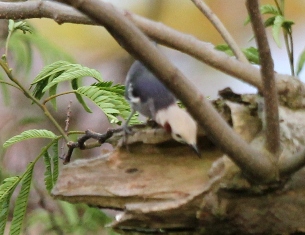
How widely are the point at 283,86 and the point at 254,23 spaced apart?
0.17 meters

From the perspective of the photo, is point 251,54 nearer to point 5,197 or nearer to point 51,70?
point 51,70

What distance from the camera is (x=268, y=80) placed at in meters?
0.42

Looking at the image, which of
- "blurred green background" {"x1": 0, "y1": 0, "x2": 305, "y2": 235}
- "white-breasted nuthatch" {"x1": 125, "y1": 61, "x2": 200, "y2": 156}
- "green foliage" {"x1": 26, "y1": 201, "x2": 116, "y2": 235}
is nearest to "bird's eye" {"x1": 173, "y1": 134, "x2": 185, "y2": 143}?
"white-breasted nuthatch" {"x1": 125, "y1": 61, "x2": 200, "y2": 156}

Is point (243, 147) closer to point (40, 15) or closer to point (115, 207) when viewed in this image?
point (115, 207)

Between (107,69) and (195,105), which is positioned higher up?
(195,105)

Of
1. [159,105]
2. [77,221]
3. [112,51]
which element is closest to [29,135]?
[159,105]

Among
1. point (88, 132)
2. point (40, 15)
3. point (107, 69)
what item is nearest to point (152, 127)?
point (88, 132)

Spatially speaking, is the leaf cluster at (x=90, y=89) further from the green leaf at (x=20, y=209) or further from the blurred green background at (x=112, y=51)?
the blurred green background at (x=112, y=51)

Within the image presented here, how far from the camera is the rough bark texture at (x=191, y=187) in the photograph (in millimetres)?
462

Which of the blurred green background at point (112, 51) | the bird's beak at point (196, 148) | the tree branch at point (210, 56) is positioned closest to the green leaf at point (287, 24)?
the tree branch at point (210, 56)

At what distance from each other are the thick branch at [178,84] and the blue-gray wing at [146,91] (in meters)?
0.18

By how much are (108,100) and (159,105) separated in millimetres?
101

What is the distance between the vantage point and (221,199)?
1.51ft

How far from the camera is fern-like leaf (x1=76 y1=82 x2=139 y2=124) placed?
632 mm
